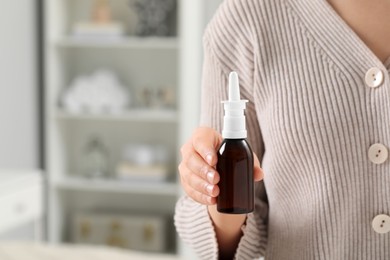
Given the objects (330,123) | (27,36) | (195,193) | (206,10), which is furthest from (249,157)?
(27,36)

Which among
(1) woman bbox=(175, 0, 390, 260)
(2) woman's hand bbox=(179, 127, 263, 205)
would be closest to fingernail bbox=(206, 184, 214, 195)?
(2) woman's hand bbox=(179, 127, 263, 205)

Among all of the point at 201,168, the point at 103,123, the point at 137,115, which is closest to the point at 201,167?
the point at 201,168

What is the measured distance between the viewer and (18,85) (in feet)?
12.5

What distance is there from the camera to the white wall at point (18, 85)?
3676 millimetres

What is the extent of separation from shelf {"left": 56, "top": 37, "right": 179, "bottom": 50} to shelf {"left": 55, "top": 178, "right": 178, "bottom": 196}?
0.68 meters

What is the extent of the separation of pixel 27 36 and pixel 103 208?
3.29 ft

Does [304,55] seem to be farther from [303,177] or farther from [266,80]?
[303,177]

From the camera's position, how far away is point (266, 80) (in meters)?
1.10

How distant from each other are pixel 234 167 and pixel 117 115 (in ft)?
9.58

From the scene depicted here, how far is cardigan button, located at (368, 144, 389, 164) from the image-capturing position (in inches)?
40.0

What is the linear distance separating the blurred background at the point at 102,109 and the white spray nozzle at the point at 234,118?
2.74 m

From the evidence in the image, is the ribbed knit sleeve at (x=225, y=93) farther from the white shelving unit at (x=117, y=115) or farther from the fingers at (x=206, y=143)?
the white shelving unit at (x=117, y=115)

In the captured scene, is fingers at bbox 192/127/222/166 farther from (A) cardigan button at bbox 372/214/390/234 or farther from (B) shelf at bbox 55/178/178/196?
(B) shelf at bbox 55/178/178/196

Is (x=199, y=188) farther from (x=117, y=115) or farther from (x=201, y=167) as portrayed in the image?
(x=117, y=115)
